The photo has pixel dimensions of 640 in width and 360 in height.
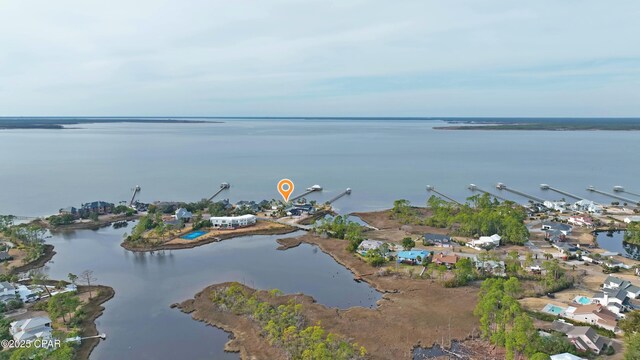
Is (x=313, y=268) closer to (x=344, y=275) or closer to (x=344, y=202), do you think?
(x=344, y=275)

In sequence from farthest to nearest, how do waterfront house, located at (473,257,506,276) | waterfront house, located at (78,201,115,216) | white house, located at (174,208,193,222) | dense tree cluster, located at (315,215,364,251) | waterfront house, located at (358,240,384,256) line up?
1. waterfront house, located at (78,201,115,216)
2. white house, located at (174,208,193,222)
3. dense tree cluster, located at (315,215,364,251)
4. waterfront house, located at (358,240,384,256)
5. waterfront house, located at (473,257,506,276)

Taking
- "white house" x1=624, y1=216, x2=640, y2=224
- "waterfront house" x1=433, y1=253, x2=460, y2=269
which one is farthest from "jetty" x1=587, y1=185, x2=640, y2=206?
"waterfront house" x1=433, y1=253, x2=460, y2=269

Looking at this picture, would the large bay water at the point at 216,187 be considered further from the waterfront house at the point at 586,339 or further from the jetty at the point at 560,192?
the waterfront house at the point at 586,339

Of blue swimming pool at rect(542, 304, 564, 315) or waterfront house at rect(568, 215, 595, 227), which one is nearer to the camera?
blue swimming pool at rect(542, 304, 564, 315)

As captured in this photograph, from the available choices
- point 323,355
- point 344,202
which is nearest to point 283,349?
point 323,355

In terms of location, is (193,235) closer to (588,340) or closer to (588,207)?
(588,340)

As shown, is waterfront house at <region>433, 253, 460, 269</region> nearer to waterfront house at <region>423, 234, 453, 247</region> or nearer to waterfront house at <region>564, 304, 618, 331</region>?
waterfront house at <region>423, 234, 453, 247</region>

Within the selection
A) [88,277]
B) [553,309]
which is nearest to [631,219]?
[553,309]
